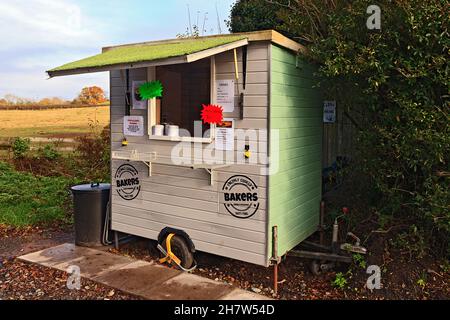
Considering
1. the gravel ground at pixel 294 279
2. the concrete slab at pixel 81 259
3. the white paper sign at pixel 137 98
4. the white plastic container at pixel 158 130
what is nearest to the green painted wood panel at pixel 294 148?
the gravel ground at pixel 294 279

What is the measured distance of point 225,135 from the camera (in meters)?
4.57

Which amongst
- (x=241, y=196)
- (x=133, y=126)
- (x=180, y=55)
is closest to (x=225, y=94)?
(x=180, y=55)

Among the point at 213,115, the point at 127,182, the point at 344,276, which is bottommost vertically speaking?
the point at 344,276

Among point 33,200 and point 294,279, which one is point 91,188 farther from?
point 33,200

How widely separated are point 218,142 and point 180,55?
1131mm

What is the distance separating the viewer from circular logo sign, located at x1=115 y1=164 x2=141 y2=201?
541cm

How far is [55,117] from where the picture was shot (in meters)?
17.1

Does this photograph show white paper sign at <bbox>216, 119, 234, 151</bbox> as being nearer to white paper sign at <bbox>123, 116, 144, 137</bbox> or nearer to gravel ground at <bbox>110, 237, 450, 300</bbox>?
white paper sign at <bbox>123, 116, 144, 137</bbox>

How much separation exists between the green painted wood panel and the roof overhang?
143 mm

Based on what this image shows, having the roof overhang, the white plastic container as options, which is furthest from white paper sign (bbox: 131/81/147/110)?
the roof overhang

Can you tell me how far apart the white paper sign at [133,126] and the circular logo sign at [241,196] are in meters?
1.41

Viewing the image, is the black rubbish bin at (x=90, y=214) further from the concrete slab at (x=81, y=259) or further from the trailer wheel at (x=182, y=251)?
the trailer wheel at (x=182, y=251)
